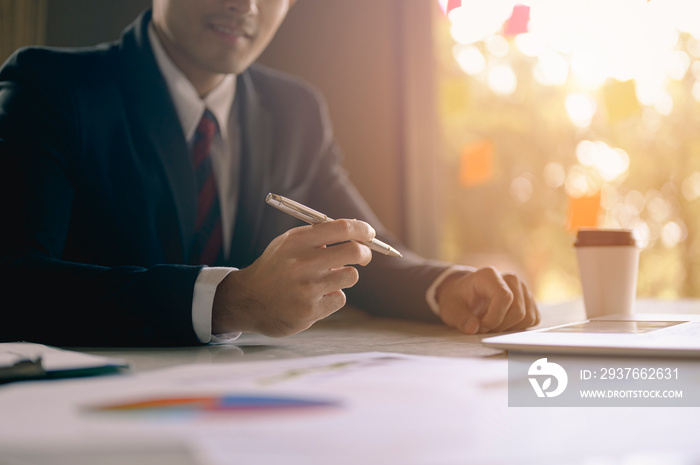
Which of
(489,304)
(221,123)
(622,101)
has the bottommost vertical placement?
(489,304)

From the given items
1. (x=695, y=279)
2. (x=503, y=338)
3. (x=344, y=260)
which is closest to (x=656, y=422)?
(x=503, y=338)

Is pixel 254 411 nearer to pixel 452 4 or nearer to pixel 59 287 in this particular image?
pixel 59 287

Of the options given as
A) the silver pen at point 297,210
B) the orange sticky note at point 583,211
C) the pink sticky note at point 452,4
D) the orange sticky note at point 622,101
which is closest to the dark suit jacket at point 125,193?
the silver pen at point 297,210

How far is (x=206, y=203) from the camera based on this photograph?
125cm

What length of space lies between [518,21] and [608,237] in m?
1.32

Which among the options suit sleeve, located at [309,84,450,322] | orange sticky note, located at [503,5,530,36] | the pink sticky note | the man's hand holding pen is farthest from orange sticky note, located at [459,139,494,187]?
the man's hand holding pen

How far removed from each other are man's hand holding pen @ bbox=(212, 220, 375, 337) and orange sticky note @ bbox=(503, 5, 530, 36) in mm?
1519

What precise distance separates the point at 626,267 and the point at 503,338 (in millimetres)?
420

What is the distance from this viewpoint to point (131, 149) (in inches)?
44.4

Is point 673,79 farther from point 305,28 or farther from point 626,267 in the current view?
point 626,267

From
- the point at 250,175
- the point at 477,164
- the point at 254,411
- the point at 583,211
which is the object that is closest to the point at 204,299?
the point at 254,411

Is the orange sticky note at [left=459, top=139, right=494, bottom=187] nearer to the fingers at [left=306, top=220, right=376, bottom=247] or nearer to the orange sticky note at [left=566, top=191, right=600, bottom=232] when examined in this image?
the orange sticky note at [left=566, top=191, right=600, bottom=232]

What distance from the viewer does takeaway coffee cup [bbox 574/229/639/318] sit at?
91 cm

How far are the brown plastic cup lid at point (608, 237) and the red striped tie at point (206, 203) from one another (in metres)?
0.73
